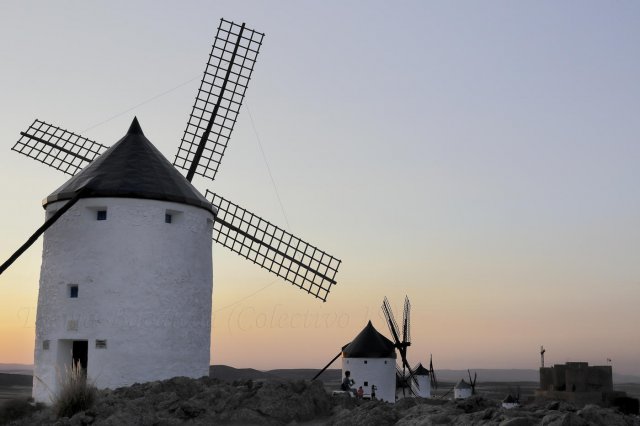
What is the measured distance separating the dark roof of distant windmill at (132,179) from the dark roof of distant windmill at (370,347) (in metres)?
21.4

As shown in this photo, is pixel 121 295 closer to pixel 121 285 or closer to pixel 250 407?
pixel 121 285

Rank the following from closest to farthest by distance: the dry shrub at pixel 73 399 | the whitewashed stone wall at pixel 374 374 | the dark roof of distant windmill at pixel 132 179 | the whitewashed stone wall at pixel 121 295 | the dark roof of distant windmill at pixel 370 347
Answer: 1. the dry shrub at pixel 73 399
2. the whitewashed stone wall at pixel 121 295
3. the dark roof of distant windmill at pixel 132 179
4. the whitewashed stone wall at pixel 374 374
5. the dark roof of distant windmill at pixel 370 347

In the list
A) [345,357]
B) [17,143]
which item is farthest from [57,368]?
[345,357]

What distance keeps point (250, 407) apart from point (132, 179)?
748cm

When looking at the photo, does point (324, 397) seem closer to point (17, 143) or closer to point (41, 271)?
point (41, 271)

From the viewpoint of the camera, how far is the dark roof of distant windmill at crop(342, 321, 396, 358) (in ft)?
131

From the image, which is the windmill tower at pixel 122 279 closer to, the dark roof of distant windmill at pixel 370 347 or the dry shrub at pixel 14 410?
the dry shrub at pixel 14 410

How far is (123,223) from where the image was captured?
1852 centimetres

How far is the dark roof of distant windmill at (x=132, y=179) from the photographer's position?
61.2ft

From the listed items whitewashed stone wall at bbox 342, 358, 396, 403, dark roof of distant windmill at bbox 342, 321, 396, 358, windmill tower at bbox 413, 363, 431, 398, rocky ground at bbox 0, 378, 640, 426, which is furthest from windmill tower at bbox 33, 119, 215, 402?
windmill tower at bbox 413, 363, 431, 398

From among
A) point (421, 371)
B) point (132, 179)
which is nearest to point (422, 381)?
point (421, 371)

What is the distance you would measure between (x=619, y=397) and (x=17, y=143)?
90.4ft

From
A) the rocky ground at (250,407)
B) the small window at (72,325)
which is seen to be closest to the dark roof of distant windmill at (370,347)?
the rocky ground at (250,407)

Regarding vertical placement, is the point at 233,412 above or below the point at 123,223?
below
